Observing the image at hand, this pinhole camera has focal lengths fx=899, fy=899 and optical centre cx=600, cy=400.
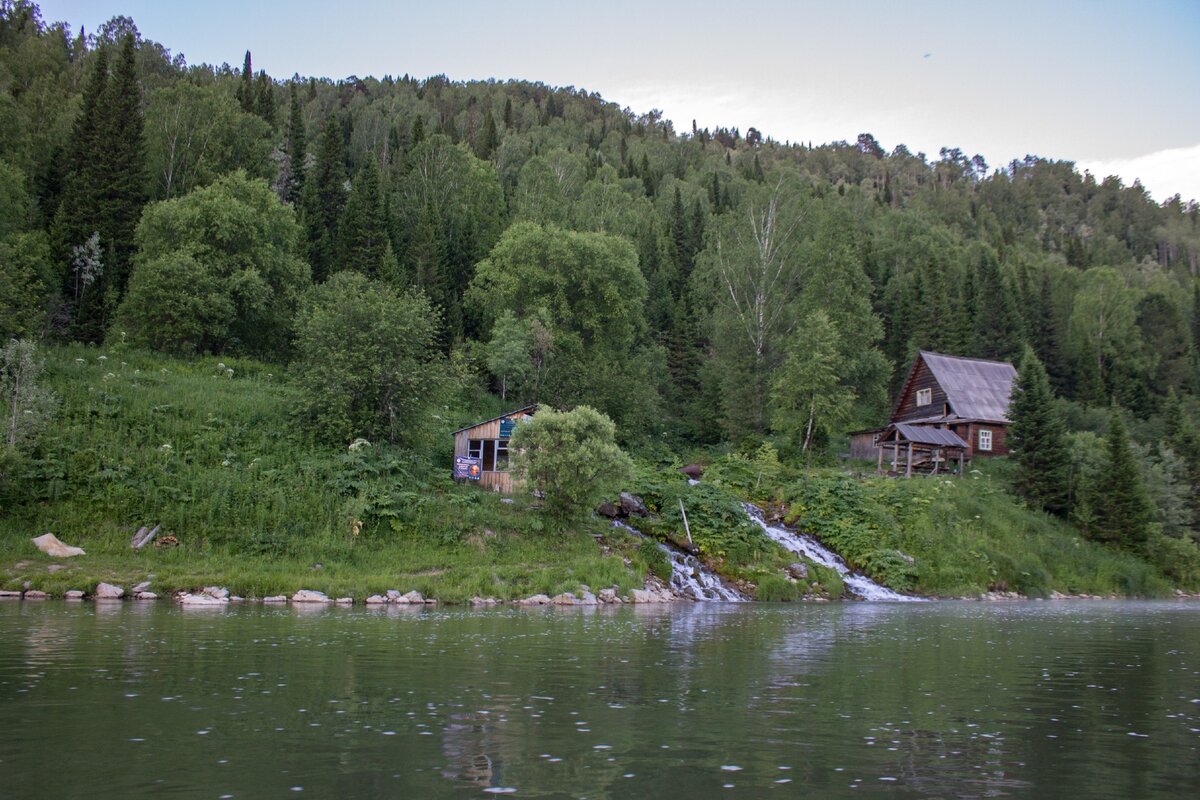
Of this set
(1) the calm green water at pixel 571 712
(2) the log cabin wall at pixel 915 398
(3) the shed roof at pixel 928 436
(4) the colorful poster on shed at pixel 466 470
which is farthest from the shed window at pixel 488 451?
(2) the log cabin wall at pixel 915 398

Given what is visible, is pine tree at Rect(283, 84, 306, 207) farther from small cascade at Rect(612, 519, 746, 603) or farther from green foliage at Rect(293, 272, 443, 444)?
small cascade at Rect(612, 519, 746, 603)

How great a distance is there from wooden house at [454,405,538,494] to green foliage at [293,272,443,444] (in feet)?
11.6

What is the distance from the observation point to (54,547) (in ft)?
110

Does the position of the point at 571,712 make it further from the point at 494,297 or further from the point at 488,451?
the point at 494,297

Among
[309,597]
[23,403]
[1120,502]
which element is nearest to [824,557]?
[1120,502]

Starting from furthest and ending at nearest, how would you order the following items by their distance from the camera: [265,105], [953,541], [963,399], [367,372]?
[265,105] → [963,399] → [953,541] → [367,372]

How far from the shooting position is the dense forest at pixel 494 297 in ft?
191

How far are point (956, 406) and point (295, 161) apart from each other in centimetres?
7468

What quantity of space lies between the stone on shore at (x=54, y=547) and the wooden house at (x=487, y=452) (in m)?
19.3

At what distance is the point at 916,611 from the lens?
36.9 meters

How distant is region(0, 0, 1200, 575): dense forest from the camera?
5809 centimetres

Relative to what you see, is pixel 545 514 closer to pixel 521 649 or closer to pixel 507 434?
pixel 507 434

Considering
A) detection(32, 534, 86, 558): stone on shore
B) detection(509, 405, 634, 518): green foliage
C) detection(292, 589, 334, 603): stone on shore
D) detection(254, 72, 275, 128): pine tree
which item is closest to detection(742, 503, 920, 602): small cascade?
detection(509, 405, 634, 518): green foliage

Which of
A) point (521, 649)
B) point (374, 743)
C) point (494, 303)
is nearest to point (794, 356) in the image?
point (494, 303)
